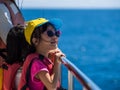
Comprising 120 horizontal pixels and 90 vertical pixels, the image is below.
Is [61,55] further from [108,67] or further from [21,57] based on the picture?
[108,67]

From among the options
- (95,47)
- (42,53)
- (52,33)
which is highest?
(52,33)

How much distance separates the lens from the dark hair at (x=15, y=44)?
2557 millimetres

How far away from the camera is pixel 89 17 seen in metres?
60.4

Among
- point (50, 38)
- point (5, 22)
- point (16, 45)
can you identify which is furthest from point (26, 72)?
point (5, 22)

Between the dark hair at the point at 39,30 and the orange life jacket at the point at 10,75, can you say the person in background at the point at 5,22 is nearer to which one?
the orange life jacket at the point at 10,75

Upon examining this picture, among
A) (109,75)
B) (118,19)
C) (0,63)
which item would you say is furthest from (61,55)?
(118,19)

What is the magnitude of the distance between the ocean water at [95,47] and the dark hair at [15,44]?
1.43ft

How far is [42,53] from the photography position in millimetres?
2201

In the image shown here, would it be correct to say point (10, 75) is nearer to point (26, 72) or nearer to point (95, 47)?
point (26, 72)

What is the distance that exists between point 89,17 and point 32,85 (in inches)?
2306

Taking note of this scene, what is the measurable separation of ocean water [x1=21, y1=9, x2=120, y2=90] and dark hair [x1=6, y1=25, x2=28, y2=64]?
17.2 inches

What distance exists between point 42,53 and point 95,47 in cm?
2957

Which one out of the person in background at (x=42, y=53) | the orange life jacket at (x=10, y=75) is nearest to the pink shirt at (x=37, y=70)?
the person in background at (x=42, y=53)

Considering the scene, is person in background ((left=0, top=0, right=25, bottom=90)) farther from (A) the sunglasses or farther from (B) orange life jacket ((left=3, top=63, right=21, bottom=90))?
(A) the sunglasses
